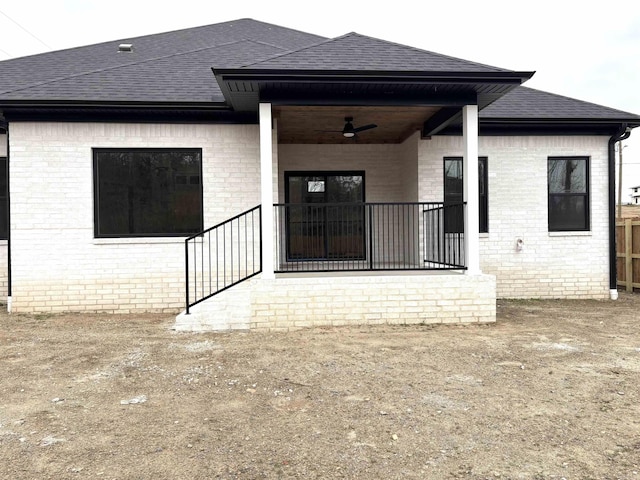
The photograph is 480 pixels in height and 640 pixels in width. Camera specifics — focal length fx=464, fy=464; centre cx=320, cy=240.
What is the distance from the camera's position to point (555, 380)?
4.15 meters

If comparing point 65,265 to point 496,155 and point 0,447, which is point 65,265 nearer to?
point 0,447

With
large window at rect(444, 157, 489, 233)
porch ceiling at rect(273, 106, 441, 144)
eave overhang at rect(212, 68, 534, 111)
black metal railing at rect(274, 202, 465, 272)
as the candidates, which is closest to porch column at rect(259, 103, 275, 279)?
eave overhang at rect(212, 68, 534, 111)

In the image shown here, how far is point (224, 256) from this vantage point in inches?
299

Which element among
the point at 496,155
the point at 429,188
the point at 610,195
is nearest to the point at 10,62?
the point at 429,188

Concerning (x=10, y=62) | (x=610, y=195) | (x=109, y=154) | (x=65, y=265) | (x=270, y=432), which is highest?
(x=10, y=62)

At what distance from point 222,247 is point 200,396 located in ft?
13.2

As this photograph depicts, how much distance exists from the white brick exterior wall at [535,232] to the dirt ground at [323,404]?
8.42ft

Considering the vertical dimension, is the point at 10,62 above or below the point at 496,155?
above

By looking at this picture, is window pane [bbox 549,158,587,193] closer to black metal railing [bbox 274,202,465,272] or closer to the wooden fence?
the wooden fence

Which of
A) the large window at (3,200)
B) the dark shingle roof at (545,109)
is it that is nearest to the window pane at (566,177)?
the dark shingle roof at (545,109)

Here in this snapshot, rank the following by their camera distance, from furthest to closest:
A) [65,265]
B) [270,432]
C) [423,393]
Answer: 1. [65,265]
2. [423,393]
3. [270,432]

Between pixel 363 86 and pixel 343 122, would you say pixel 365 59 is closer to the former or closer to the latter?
pixel 363 86

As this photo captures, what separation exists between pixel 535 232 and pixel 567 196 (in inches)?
37.6

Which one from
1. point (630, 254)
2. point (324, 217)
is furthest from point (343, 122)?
point (630, 254)
